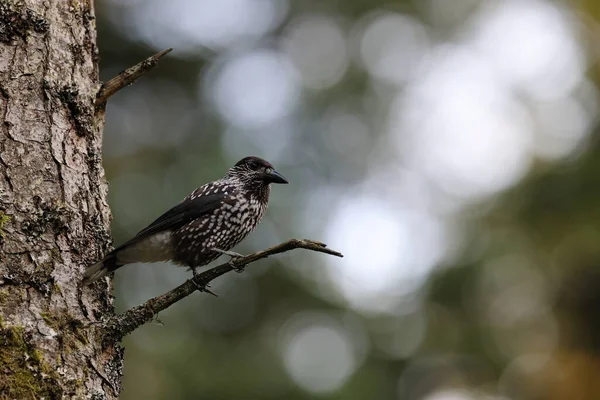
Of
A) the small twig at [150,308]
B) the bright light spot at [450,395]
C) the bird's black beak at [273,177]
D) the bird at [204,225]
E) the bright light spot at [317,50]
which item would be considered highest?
the bright light spot at [317,50]

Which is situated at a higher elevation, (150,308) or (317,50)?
(317,50)

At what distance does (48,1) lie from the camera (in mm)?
3916

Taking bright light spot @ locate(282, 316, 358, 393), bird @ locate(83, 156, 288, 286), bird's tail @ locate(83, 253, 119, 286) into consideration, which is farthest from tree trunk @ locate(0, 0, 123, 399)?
bright light spot @ locate(282, 316, 358, 393)

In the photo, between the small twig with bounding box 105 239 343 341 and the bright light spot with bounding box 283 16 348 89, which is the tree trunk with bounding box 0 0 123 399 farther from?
the bright light spot with bounding box 283 16 348 89

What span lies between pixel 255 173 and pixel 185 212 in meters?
0.73

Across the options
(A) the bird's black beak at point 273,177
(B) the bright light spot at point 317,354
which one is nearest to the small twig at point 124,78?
(A) the bird's black beak at point 273,177

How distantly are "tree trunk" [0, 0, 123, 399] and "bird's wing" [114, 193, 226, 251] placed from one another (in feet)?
2.84

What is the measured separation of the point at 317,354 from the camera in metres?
9.09

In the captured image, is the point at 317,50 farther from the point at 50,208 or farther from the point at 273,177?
the point at 50,208

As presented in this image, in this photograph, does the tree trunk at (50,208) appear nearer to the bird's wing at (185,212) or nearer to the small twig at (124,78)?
the small twig at (124,78)

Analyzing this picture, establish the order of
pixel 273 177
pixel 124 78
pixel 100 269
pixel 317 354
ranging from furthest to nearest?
pixel 317 354 → pixel 273 177 → pixel 124 78 → pixel 100 269

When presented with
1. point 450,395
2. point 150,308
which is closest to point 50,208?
point 150,308

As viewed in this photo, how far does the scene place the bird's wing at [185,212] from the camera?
478 centimetres

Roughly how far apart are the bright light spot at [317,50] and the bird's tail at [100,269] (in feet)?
24.5
